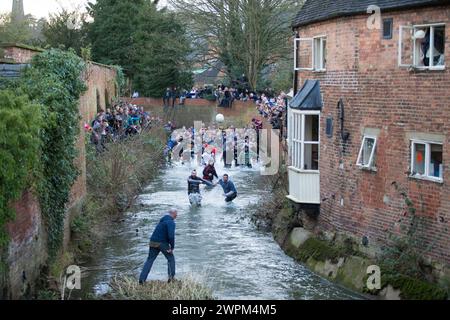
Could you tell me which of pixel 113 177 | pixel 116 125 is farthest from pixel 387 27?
pixel 116 125

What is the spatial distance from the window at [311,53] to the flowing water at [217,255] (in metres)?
5.08

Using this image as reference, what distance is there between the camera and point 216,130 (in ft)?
146

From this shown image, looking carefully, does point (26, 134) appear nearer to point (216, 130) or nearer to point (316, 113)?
point (316, 113)

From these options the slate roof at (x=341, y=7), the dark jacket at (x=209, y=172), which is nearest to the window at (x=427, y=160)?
the slate roof at (x=341, y=7)

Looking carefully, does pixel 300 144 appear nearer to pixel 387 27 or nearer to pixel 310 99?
pixel 310 99

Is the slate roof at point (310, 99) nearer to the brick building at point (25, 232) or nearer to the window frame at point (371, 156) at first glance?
the window frame at point (371, 156)

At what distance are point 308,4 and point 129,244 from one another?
8.35m

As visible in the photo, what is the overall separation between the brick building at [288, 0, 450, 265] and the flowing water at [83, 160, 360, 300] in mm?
1739

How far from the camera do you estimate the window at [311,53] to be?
68.8 feet

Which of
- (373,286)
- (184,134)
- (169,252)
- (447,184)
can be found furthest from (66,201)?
(184,134)

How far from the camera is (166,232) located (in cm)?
1622

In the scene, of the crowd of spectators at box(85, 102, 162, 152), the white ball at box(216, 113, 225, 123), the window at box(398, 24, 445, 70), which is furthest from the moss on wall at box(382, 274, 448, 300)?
the white ball at box(216, 113, 225, 123)
